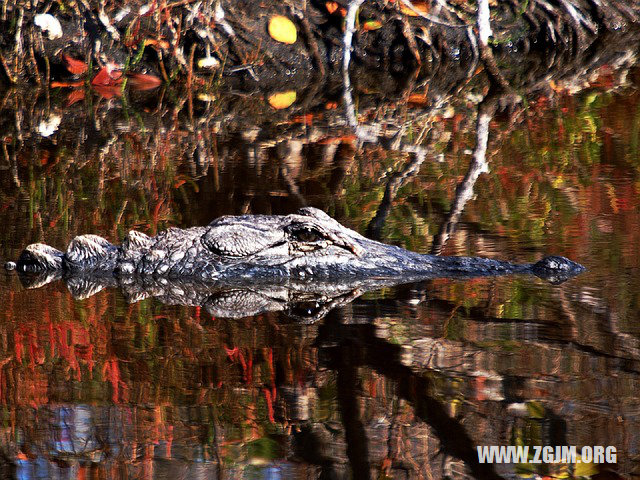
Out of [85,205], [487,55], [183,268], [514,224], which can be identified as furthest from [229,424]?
[487,55]

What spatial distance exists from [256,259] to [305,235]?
293 millimetres

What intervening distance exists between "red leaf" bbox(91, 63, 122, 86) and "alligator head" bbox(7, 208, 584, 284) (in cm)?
672

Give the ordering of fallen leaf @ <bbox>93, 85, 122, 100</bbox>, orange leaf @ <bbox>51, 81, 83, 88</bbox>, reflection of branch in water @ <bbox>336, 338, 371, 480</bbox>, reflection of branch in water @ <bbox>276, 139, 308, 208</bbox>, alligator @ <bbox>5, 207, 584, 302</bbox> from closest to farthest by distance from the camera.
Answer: reflection of branch in water @ <bbox>336, 338, 371, 480</bbox> → alligator @ <bbox>5, 207, 584, 302</bbox> → reflection of branch in water @ <bbox>276, 139, 308, 208</bbox> → fallen leaf @ <bbox>93, 85, 122, 100</bbox> → orange leaf @ <bbox>51, 81, 83, 88</bbox>

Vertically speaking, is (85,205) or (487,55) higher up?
(487,55)

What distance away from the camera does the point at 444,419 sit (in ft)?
11.9

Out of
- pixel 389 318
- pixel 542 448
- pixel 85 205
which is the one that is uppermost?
pixel 85 205

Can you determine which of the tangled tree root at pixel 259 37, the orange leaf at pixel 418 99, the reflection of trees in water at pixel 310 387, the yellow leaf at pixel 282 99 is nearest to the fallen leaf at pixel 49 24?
the tangled tree root at pixel 259 37

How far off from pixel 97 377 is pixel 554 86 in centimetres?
846

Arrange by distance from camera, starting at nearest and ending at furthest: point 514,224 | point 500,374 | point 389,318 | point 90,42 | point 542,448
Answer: point 542,448 < point 500,374 < point 389,318 < point 514,224 < point 90,42

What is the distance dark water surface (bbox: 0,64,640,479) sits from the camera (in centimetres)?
349

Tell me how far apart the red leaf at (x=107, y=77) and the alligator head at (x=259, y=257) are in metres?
6.72

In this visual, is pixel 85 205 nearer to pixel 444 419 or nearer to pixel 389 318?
pixel 389 318

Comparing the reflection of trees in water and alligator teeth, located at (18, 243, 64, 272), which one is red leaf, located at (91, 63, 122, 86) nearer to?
alligator teeth, located at (18, 243, 64, 272)

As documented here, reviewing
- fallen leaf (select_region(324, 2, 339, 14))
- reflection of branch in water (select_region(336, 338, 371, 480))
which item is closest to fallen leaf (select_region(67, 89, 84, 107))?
fallen leaf (select_region(324, 2, 339, 14))
